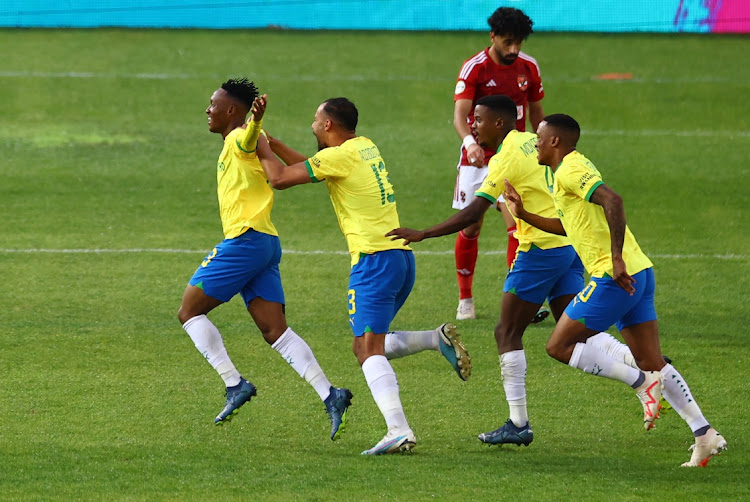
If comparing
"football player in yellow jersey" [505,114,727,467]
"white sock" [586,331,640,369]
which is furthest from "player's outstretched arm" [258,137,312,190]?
"white sock" [586,331,640,369]

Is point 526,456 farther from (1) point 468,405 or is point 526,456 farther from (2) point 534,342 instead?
(2) point 534,342

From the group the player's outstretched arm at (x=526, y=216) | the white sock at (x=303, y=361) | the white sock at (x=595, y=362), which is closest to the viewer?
the white sock at (x=595, y=362)

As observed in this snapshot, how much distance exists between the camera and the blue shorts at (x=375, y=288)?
21.2 ft

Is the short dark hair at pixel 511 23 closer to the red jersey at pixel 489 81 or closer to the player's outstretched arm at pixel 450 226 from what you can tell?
the red jersey at pixel 489 81

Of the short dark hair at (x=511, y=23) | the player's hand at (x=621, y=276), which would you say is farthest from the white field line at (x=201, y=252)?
the player's hand at (x=621, y=276)

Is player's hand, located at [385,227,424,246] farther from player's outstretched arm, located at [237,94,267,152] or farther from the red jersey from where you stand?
the red jersey

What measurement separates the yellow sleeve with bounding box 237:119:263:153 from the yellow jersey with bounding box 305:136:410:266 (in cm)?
37

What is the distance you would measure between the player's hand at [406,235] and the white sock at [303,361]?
3.08 feet

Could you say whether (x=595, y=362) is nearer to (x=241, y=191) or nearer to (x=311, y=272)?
(x=241, y=191)

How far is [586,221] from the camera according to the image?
6.21 meters

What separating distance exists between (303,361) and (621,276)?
78.6 inches

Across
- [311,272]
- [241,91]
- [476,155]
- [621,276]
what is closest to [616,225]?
[621,276]

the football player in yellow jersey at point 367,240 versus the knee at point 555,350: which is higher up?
the football player in yellow jersey at point 367,240

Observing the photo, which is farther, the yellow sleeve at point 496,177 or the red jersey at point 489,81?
the red jersey at point 489,81
